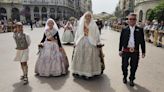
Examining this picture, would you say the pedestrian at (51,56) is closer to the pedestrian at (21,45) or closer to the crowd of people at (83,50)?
the crowd of people at (83,50)

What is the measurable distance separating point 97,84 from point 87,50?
40.3 inches

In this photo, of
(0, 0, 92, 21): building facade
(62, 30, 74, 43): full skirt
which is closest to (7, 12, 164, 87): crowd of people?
(62, 30, 74, 43): full skirt

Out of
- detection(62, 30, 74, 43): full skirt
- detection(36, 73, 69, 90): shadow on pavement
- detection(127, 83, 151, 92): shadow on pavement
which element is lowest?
detection(127, 83, 151, 92): shadow on pavement

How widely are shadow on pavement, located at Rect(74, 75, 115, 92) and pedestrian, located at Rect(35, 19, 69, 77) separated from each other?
682mm

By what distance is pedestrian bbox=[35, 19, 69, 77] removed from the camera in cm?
839

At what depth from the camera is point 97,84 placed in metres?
7.63

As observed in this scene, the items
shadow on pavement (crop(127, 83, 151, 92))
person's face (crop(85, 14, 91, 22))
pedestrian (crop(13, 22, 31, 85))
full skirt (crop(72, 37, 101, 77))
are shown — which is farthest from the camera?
person's face (crop(85, 14, 91, 22))

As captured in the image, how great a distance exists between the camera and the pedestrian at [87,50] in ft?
26.5

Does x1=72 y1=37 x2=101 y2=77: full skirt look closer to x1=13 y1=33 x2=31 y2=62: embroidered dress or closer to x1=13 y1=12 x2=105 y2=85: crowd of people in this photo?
x1=13 y1=12 x2=105 y2=85: crowd of people

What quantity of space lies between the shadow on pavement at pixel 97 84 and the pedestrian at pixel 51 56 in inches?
26.8

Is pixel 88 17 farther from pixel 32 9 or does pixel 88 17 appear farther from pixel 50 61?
pixel 32 9

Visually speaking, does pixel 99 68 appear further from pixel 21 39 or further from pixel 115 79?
pixel 21 39

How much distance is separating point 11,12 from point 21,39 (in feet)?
237

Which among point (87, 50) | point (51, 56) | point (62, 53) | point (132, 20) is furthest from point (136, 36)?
point (51, 56)
